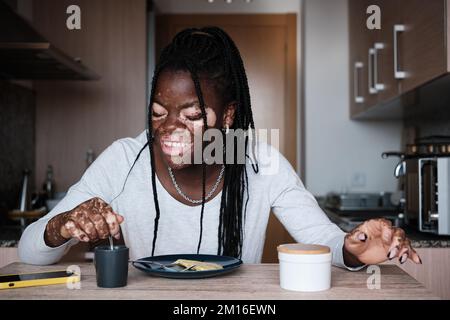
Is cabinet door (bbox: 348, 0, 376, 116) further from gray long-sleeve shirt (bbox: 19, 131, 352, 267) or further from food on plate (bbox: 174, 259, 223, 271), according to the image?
food on plate (bbox: 174, 259, 223, 271)

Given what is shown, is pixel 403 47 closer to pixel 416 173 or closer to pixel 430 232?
pixel 416 173

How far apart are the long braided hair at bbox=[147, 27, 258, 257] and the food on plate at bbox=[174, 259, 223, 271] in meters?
0.31

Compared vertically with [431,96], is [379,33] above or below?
above

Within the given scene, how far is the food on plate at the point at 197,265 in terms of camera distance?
40.1 inches

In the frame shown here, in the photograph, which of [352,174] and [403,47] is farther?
[352,174]

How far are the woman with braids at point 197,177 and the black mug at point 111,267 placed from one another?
1.11ft

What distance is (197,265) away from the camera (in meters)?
1.04

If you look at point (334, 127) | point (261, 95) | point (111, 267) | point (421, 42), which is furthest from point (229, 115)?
point (261, 95)

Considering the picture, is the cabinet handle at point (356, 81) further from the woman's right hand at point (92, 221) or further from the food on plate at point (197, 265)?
the woman's right hand at point (92, 221)

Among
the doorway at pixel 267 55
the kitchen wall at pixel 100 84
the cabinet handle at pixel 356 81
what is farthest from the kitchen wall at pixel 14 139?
the cabinet handle at pixel 356 81

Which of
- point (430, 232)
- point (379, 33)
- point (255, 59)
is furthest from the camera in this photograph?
point (255, 59)
